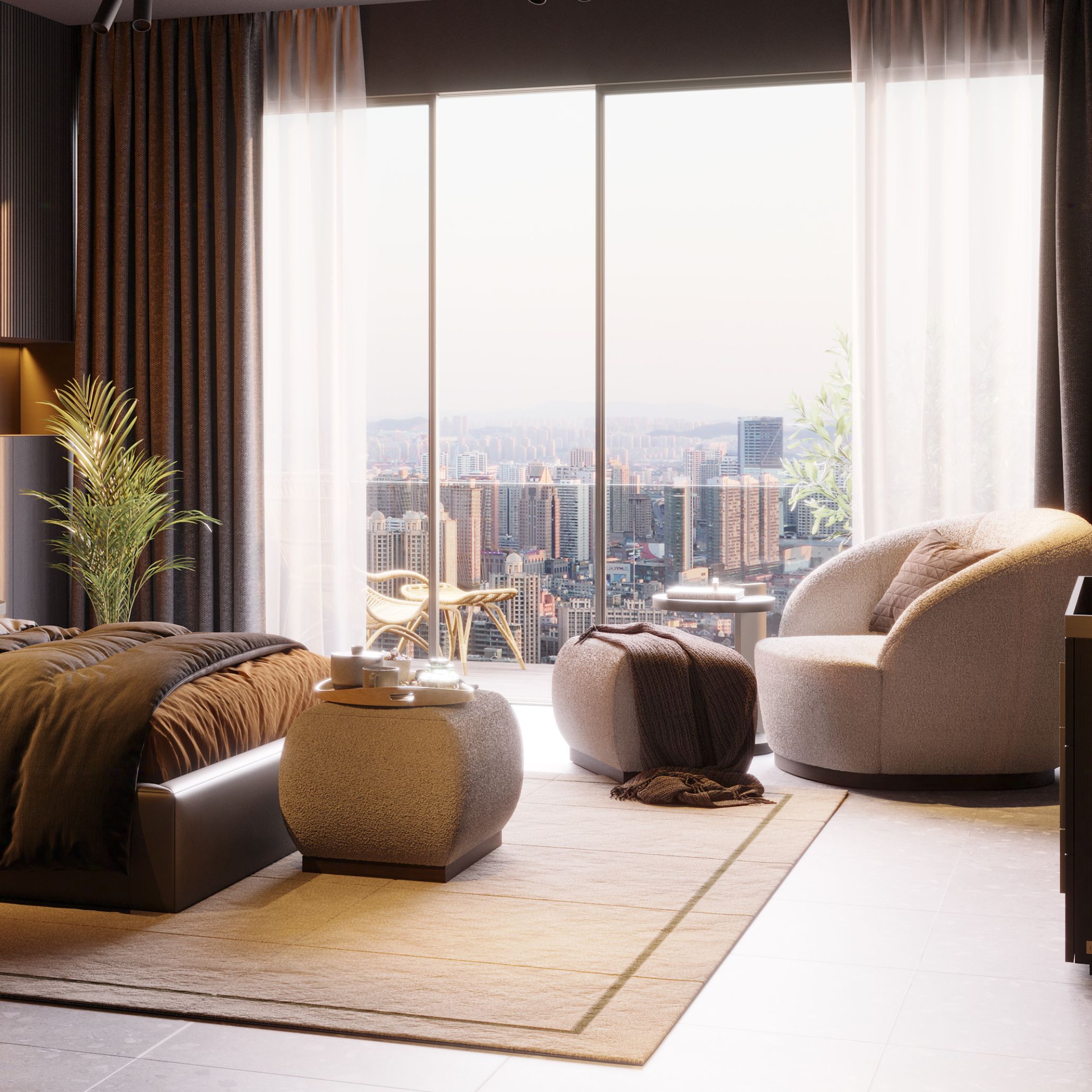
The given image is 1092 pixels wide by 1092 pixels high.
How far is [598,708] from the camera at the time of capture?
4.40 meters

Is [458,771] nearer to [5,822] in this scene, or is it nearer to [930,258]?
[5,822]

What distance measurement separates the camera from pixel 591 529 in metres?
6.00

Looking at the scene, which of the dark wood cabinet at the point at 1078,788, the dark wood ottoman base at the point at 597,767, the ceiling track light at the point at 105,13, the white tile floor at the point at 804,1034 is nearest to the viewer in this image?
the white tile floor at the point at 804,1034

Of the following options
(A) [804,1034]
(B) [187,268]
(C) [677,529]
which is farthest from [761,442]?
(A) [804,1034]

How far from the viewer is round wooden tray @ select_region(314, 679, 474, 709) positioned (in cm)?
331

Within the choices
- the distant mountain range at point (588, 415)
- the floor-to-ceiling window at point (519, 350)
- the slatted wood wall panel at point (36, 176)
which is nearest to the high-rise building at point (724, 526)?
the distant mountain range at point (588, 415)

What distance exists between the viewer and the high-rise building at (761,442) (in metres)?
5.77

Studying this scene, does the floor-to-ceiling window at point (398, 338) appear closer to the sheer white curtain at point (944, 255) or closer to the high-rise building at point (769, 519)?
the high-rise building at point (769, 519)

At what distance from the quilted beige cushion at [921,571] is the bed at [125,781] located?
7.90 feet

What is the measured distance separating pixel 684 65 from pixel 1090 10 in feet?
5.20

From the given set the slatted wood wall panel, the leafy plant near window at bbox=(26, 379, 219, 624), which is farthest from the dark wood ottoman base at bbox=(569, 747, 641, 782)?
the slatted wood wall panel

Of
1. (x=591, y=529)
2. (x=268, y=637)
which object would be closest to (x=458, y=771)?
(x=268, y=637)

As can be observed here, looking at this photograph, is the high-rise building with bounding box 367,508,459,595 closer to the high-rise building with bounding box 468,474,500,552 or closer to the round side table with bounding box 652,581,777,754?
the high-rise building with bounding box 468,474,500,552

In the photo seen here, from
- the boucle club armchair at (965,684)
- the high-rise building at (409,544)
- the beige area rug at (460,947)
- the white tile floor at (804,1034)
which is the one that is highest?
the high-rise building at (409,544)
